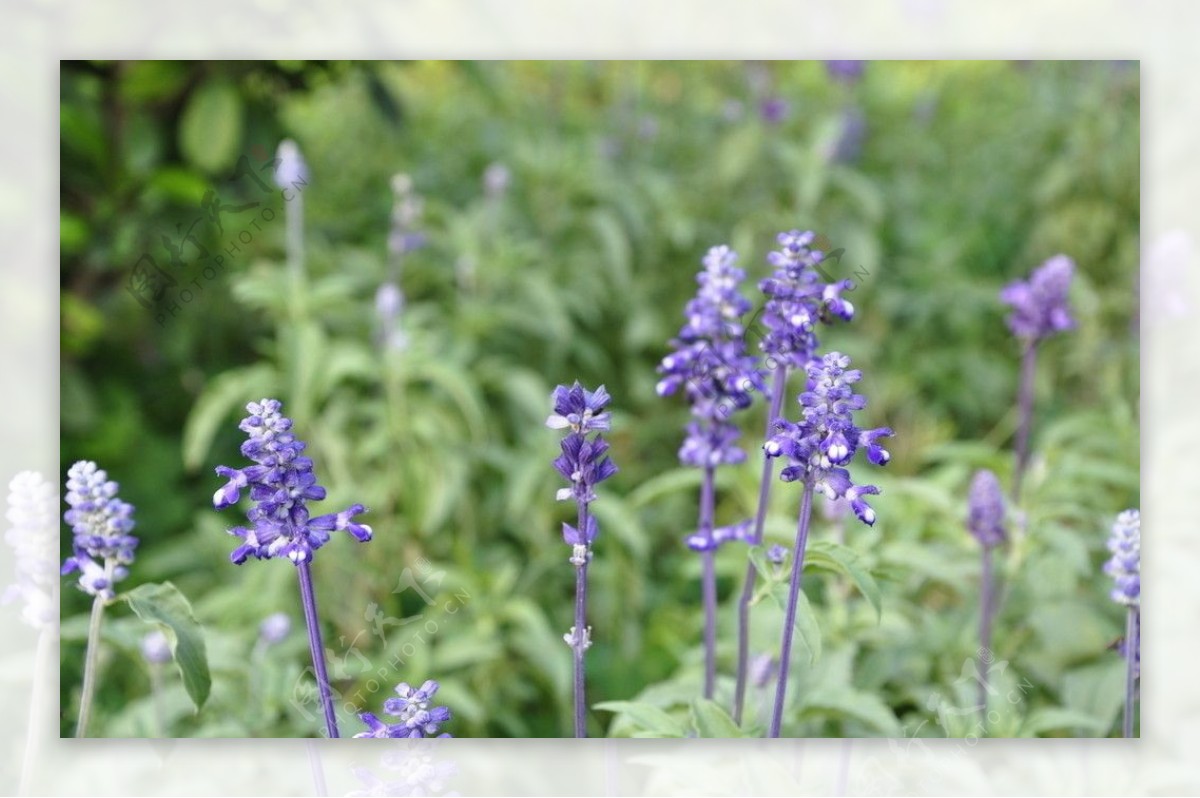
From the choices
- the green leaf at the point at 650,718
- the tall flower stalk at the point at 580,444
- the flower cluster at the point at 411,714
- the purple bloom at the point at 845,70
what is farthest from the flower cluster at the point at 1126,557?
the purple bloom at the point at 845,70

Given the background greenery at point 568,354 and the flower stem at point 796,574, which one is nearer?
the flower stem at point 796,574

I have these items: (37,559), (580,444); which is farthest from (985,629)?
(37,559)

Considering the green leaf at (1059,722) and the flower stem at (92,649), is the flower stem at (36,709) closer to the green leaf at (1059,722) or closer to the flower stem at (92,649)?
the flower stem at (92,649)

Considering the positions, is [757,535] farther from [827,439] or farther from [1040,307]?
[1040,307]

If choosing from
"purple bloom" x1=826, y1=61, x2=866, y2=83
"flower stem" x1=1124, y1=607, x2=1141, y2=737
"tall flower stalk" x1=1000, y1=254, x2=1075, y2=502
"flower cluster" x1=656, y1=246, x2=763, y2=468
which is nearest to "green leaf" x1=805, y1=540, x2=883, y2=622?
"flower cluster" x1=656, y1=246, x2=763, y2=468

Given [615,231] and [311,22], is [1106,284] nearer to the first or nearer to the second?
[615,231]

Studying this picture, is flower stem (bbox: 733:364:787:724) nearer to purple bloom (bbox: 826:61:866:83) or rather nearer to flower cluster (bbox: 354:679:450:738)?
flower cluster (bbox: 354:679:450:738)
